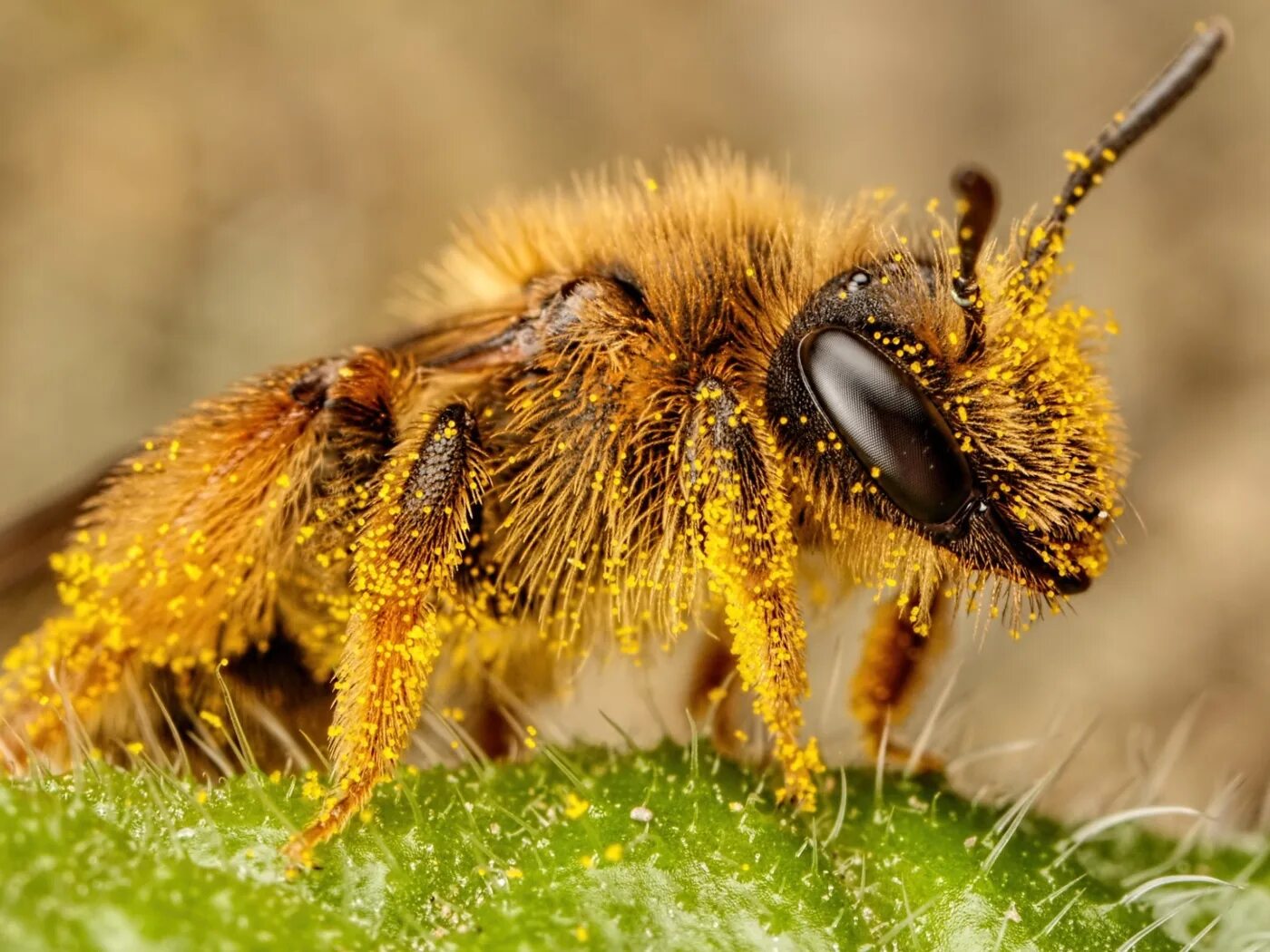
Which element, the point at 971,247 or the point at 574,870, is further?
the point at 971,247

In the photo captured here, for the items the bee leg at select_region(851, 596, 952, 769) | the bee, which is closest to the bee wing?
the bee

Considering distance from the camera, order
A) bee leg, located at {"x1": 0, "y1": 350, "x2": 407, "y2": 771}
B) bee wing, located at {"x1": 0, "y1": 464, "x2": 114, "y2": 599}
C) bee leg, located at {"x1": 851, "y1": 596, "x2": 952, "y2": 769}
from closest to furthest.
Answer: bee leg, located at {"x1": 0, "y1": 350, "x2": 407, "y2": 771} → bee leg, located at {"x1": 851, "y1": 596, "x2": 952, "y2": 769} → bee wing, located at {"x1": 0, "y1": 464, "x2": 114, "y2": 599}

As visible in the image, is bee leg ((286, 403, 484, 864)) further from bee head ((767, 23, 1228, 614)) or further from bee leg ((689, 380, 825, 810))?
bee head ((767, 23, 1228, 614))

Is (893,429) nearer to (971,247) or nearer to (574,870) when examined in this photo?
(971,247)

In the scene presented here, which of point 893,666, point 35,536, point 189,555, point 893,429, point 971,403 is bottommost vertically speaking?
point 35,536

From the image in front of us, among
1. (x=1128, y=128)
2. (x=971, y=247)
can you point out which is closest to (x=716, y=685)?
(x=971, y=247)

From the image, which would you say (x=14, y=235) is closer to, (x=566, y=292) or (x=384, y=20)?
(x=384, y=20)

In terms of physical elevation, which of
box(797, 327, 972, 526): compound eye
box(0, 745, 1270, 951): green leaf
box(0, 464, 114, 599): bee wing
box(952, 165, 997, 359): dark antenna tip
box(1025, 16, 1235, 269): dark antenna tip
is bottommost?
box(0, 464, 114, 599): bee wing
